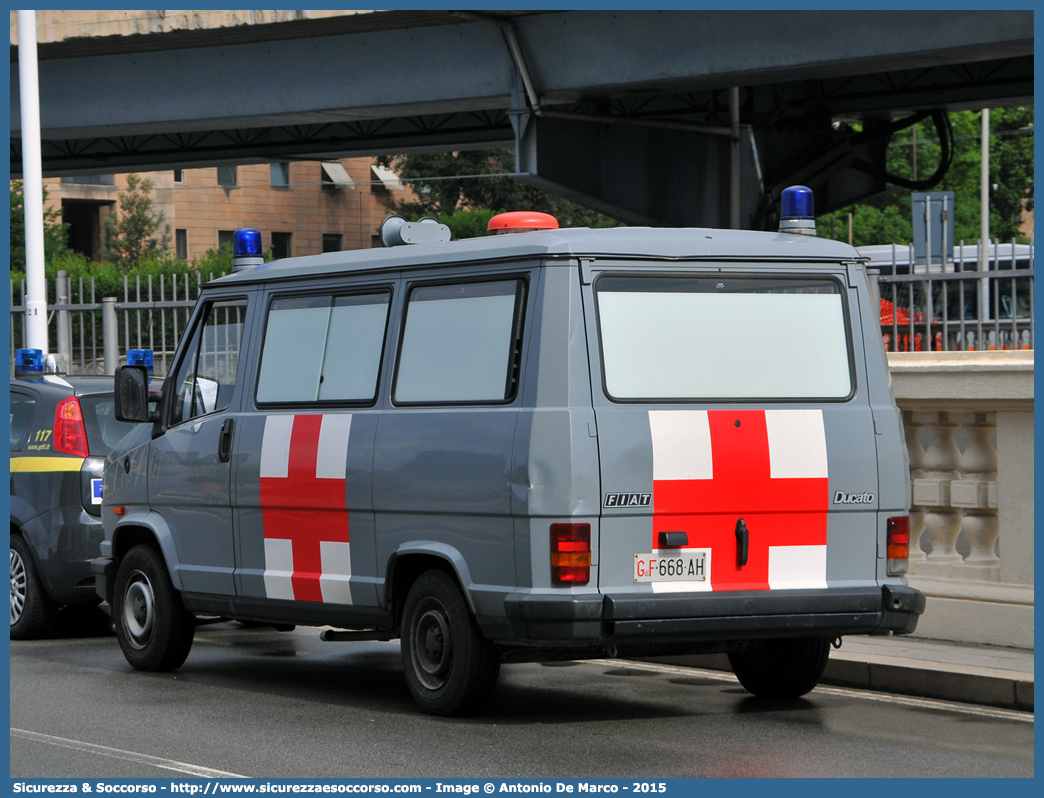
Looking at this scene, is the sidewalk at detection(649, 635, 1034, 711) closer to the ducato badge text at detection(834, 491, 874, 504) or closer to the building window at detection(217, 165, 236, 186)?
the ducato badge text at detection(834, 491, 874, 504)

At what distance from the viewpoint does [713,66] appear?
21047 millimetres

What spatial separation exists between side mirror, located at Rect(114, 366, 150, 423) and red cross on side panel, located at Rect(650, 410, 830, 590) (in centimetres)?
327

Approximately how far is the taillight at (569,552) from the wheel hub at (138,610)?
3.15 meters

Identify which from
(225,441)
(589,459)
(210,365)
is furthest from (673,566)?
(210,365)

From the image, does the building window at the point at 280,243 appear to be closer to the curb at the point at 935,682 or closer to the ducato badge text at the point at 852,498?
the curb at the point at 935,682

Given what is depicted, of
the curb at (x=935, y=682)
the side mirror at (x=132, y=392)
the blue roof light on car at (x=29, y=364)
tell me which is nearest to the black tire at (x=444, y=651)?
the curb at (x=935, y=682)

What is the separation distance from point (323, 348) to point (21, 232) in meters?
55.9

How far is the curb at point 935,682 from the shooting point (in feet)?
25.5

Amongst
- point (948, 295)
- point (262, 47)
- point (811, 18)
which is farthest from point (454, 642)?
point (262, 47)

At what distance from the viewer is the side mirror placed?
355 inches
